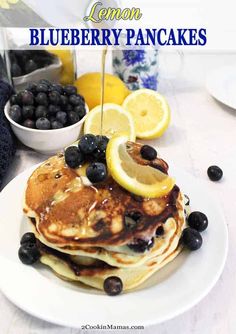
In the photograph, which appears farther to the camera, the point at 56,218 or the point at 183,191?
the point at 183,191

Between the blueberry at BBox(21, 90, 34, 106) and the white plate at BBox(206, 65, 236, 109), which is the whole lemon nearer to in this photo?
the blueberry at BBox(21, 90, 34, 106)

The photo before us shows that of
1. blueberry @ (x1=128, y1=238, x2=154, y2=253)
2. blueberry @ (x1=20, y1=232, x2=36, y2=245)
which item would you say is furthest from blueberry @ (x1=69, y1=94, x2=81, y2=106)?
blueberry @ (x1=128, y1=238, x2=154, y2=253)

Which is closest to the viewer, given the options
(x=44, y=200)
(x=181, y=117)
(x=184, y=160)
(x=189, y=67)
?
(x=44, y=200)

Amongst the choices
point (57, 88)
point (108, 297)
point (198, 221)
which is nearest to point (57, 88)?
point (57, 88)

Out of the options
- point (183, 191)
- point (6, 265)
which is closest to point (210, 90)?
point (183, 191)

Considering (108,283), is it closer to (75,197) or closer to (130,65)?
(75,197)

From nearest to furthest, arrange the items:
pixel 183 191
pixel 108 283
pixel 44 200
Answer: pixel 108 283
pixel 44 200
pixel 183 191

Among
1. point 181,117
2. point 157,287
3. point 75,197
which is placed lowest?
point 181,117

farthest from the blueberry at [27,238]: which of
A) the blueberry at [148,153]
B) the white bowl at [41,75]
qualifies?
the white bowl at [41,75]
